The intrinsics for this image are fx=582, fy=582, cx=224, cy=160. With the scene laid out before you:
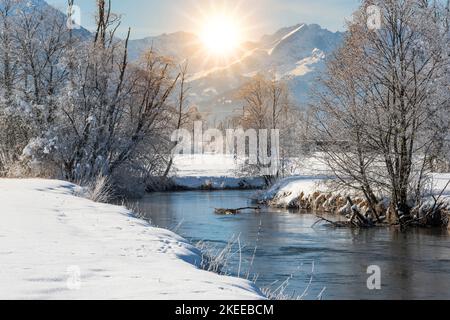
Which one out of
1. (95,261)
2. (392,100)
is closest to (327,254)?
(392,100)

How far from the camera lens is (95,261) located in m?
7.52

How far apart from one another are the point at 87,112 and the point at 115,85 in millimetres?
3205

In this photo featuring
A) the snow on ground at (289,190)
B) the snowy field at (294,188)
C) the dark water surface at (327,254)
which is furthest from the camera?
the snow on ground at (289,190)

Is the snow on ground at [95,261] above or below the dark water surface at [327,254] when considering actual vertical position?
above

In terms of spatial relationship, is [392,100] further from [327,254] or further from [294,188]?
[294,188]

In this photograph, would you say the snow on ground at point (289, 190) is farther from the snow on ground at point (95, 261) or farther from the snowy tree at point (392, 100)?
the snow on ground at point (95, 261)

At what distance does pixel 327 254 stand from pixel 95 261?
411 inches

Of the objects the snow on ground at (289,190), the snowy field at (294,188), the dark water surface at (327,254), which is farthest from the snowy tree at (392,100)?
the snow on ground at (289,190)

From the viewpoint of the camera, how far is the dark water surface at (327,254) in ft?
41.4

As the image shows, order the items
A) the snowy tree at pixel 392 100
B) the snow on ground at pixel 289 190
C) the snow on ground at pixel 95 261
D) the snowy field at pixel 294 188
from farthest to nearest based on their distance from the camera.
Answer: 1. the snow on ground at pixel 289 190
2. the snowy field at pixel 294 188
3. the snowy tree at pixel 392 100
4. the snow on ground at pixel 95 261

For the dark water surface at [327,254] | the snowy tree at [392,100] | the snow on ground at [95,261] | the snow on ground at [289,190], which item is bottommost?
the dark water surface at [327,254]

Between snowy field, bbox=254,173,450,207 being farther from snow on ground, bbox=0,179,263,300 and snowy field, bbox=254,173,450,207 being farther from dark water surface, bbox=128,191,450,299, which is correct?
snow on ground, bbox=0,179,263,300

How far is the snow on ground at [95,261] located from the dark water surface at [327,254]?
11.3ft

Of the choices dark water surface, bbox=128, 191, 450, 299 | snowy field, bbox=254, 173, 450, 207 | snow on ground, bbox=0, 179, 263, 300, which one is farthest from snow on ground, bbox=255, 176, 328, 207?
snow on ground, bbox=0, 179, 263, 300
